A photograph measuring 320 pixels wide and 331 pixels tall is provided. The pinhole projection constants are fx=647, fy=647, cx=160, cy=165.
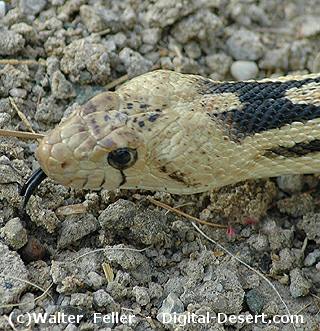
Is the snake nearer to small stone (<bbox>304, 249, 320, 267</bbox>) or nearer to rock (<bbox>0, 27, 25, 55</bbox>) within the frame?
small stone (<bbox>304, 249, 320, 267</bbox>)

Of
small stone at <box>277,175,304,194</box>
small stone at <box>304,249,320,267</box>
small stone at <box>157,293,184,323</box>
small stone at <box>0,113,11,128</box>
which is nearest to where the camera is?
small stone at <box>157,293,184,323</box>

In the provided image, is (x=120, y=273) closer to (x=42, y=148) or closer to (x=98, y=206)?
(x=98, y=206)

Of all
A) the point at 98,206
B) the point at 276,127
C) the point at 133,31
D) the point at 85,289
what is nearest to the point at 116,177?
the point at 98,206

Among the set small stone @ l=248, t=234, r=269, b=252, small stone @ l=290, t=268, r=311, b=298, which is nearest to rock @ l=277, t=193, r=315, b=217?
small stone @ l=248, t=234, r=269, b=252

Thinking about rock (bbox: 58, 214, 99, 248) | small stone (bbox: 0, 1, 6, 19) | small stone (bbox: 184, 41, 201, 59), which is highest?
small stone (bbox: 0, 1, 6, 19)

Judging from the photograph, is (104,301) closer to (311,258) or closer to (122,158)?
(122,158)

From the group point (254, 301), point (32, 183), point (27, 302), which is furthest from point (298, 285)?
point (32, 183)

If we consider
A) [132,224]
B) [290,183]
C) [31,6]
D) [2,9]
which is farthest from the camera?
[31,6]
